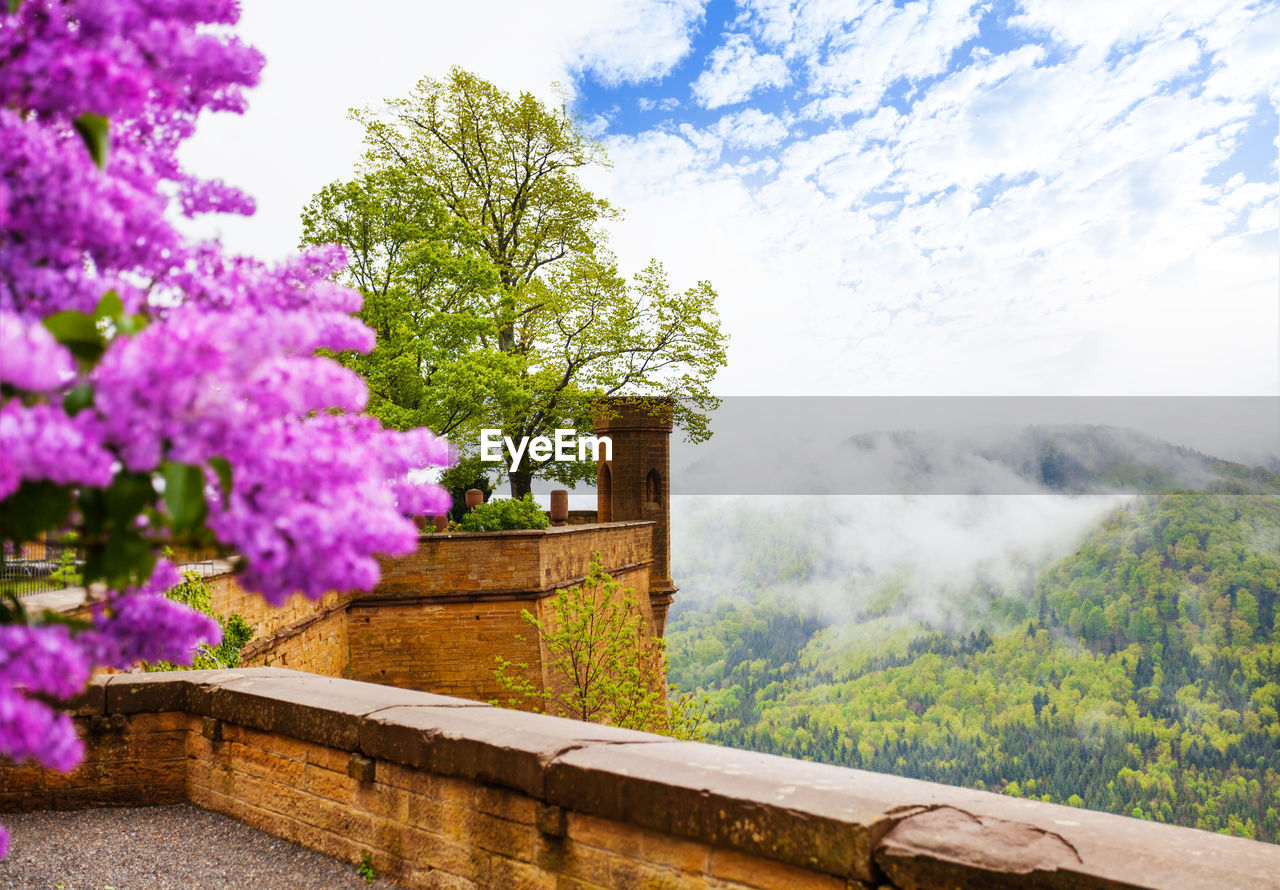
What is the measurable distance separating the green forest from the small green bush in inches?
1027

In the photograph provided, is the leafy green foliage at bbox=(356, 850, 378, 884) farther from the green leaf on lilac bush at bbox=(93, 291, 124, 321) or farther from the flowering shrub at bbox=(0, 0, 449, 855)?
the green leaf on lilac bush at bbox=(93, 291, 124, 321)

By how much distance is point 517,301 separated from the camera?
22453mm

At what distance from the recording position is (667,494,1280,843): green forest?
173 ft

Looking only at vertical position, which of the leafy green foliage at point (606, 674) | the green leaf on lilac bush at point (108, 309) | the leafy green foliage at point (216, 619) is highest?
the green leaf on lilac bush at point (108, 309)

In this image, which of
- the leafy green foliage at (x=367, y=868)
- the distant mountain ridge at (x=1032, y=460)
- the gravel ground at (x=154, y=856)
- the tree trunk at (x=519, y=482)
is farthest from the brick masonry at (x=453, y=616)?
the distant mountain ridge at (x=1032, y=460)

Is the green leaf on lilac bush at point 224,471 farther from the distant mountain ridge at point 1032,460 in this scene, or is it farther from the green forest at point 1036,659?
the distant mountain ridge at point 1032,460

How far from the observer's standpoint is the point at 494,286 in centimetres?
2047

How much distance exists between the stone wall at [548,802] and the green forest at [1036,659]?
122ft

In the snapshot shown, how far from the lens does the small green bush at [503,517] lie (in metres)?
16.4

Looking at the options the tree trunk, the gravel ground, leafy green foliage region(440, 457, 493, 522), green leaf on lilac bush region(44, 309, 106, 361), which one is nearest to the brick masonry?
leafy green foliage region(440, 457, 493, 522)

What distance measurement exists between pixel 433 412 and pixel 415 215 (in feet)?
18.1

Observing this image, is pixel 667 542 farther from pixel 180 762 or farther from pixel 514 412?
pixel 180 762

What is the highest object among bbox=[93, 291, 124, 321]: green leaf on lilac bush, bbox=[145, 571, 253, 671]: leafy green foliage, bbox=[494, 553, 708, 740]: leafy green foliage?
bbox=[93, 291, 124, 321]: green leaf on lilac bush

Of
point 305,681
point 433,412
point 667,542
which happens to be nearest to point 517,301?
point 433,412
